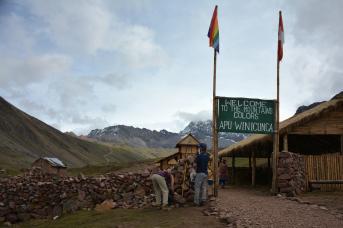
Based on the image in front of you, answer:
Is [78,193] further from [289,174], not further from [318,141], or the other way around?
[318,141]

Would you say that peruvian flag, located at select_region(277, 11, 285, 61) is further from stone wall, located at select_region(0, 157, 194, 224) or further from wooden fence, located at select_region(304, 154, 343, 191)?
stone wall, located at select_region(0, 157, 194, 224)

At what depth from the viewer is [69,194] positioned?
19.6 m

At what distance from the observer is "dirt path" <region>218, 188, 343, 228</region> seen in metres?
11.5

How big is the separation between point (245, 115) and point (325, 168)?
4314 mm

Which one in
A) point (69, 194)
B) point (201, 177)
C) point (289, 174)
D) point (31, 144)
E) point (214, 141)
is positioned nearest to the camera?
point (201, 177)

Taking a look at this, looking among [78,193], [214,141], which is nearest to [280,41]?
[214,141]

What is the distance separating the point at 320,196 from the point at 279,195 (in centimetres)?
140

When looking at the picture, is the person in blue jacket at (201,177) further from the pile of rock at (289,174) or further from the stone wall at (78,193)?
the pile of rock at (289,174)

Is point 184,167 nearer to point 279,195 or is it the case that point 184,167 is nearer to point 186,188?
point 186,188

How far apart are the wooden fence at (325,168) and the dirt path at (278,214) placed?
4.04m

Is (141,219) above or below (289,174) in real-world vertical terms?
below

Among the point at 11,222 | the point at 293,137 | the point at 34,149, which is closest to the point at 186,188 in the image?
the point at 11,222

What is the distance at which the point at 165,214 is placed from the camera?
45.7 feet

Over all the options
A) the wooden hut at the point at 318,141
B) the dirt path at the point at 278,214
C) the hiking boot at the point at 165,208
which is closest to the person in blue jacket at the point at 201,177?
the dirt path at the point at 278,214
